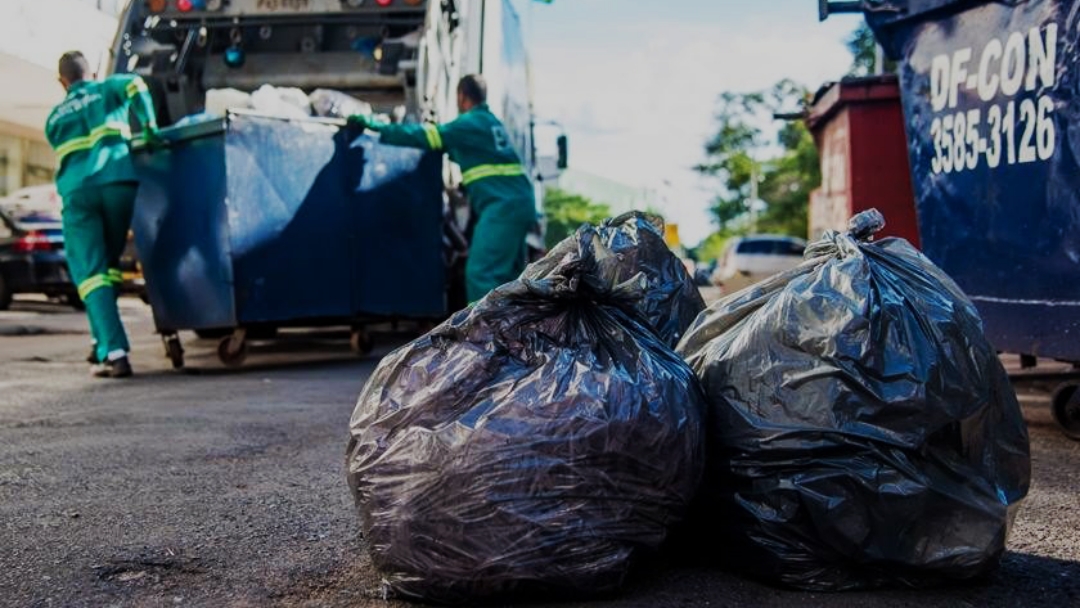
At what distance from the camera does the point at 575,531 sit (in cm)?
219

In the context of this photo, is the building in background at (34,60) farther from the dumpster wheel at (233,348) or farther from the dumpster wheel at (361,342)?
the dumpster wheel at (233,348)

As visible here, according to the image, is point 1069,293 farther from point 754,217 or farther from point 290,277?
point 754,217

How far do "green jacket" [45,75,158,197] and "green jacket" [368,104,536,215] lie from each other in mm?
1448

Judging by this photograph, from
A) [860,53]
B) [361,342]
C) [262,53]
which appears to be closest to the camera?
[361,342]

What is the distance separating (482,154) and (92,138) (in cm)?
205

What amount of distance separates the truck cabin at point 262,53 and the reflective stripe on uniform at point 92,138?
4.16ft

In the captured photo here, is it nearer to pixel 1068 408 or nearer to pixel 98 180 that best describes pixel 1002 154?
pixel 1068 408

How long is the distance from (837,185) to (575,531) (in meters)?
6.25

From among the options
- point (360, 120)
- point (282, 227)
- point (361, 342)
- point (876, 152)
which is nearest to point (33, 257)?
point (361, 342)

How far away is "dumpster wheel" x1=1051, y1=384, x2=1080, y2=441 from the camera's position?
164 inches

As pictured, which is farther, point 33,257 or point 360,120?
point 33,257

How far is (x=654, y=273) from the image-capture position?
129 inches

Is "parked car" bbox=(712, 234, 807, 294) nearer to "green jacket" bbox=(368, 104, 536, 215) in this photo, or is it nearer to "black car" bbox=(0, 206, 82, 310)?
"black car" bbox=(0, 206, 82, 310)

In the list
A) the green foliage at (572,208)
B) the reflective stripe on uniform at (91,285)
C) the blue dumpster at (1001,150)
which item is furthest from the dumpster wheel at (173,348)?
the green foliage at (572,208)
